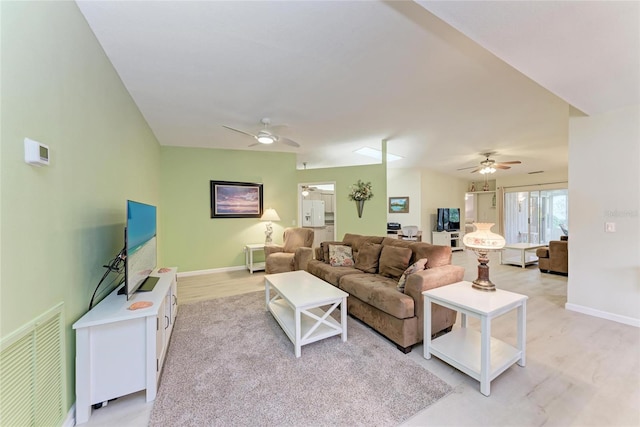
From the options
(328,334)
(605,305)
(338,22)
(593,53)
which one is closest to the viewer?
(593,53)

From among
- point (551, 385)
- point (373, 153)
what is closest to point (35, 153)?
point (551, 385)

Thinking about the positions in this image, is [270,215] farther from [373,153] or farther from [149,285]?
[149,285]

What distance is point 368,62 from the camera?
7.36 ft

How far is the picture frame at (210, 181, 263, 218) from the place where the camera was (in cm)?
507

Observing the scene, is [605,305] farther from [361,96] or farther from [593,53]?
[361,96]

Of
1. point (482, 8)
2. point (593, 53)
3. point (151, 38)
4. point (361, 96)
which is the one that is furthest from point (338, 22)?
point (593, 53)

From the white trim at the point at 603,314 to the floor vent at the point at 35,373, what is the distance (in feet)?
16.0

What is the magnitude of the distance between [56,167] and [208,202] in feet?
12.2

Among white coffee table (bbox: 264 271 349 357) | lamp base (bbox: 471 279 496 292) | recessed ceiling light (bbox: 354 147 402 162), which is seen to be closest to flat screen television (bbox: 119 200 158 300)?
white coffee table (bbox: 264 271 349 357)

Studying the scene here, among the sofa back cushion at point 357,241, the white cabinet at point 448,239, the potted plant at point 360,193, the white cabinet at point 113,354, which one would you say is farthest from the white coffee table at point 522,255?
the white cabinet at point 113,354

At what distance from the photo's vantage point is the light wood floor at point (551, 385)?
148 cm

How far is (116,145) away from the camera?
237 centimetres

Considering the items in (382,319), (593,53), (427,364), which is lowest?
(427,364)

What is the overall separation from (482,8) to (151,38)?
230 centimetres
